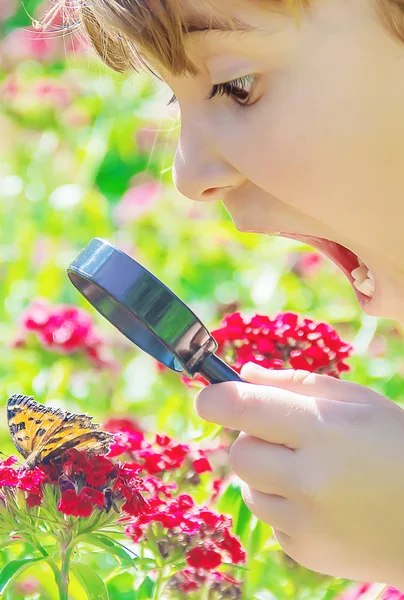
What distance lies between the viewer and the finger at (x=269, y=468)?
0.73 metres

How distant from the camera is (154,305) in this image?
28.6 inches

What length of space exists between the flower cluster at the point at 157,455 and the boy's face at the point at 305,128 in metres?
0.21

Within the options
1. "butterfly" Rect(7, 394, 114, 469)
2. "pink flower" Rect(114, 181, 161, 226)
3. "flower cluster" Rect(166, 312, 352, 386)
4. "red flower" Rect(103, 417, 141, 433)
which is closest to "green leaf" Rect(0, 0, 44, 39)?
"pink flower" Rect(114, 181, 161, 226)

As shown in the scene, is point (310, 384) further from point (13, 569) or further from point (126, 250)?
point (126, 250)

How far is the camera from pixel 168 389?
4.58ft

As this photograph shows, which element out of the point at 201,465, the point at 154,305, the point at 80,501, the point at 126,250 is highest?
the point at 154,305

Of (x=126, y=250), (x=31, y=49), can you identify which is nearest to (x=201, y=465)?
(x=126, y=250)

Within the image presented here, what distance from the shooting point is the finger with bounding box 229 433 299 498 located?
726mm

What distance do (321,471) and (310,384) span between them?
0.28 feet

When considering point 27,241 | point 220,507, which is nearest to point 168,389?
point 220,507

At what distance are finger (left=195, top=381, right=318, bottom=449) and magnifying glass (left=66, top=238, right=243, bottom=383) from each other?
0.02 meters

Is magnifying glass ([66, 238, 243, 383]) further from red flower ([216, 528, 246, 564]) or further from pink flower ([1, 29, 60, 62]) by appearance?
pink flower ([1, 29, 60, 62])

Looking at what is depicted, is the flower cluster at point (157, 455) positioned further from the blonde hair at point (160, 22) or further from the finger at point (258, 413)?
the blonde hair at point (160, 22)

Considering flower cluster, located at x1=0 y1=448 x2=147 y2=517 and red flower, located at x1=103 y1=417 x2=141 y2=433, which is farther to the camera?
red flower, located at x1=103 y1=417 x2=141 y2=433
